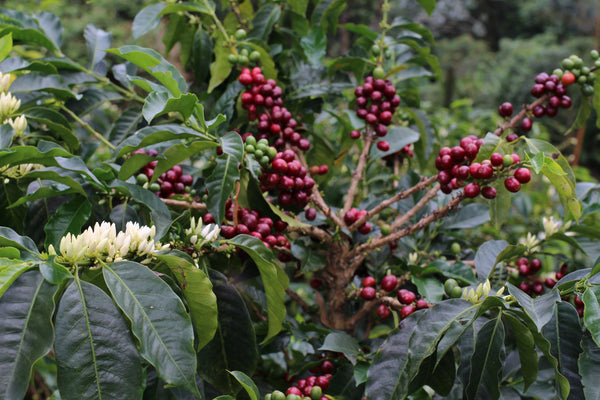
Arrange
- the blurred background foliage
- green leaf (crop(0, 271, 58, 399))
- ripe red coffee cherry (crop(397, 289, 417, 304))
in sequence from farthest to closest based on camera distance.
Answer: the blurred background foliage → ripe red coffee cherry (crop(397, 289, 417, 304)) → green leaf (crop(0, 271, 58, 399))

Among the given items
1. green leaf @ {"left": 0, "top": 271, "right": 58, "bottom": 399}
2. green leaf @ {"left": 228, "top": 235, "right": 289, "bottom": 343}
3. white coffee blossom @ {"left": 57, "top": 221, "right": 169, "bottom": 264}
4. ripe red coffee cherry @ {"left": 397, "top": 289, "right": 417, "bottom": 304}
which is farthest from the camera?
ripe red coffee cherry @ {"left": 397, "top": 289, "right": 417, "bottom": 304}

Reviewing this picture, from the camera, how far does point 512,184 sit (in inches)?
29.2

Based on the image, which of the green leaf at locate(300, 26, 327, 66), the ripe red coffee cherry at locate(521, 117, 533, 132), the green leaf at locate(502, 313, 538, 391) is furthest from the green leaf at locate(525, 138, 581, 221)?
the green leaf at locate(300, 26, 327, 66)

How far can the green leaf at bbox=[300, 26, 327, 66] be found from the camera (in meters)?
1.05

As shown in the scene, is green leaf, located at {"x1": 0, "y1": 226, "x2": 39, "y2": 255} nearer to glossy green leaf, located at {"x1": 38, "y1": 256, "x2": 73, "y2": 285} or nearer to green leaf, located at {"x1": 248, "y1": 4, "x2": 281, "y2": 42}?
glossy green leaf, located at {"x1": 38, "y1": 256, "x2": 73, "y2": 285}

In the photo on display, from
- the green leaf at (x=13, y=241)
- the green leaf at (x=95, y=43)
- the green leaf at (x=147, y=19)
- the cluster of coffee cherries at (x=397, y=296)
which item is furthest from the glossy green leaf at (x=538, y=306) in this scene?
the green leaf at (x=95, y=43)

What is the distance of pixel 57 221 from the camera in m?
0.70

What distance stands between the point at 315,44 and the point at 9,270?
800 mm

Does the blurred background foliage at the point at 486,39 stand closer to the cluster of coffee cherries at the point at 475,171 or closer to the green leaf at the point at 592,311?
the cluster of coffee cherries at the point at 475,171

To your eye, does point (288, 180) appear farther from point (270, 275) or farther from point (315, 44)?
point (315, 44)

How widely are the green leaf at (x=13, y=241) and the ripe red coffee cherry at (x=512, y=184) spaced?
2.26ft

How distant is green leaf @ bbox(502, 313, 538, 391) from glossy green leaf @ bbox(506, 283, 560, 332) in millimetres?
38

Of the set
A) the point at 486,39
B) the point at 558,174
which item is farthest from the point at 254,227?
the point at 486,39

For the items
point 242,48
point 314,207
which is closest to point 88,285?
point 314,207
